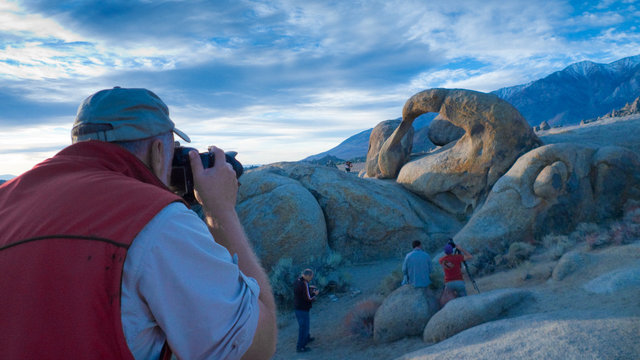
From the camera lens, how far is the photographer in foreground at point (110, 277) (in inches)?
35.3

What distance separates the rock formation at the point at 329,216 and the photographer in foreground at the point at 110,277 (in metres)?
8.59

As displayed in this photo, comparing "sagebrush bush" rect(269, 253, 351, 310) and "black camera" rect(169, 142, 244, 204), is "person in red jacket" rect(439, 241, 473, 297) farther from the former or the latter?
"black camera" rect(169, 142, 244, 204)

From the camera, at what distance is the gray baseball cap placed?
1363 mm

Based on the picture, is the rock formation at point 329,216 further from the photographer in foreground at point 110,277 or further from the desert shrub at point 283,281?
the photographer in foreground at point 110,277

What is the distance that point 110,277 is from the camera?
3.09 ft

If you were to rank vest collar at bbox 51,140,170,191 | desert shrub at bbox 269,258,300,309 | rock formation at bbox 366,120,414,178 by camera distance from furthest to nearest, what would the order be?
rock formation at bbox 366,120,414,178 < desert shrub at bbox 269,258,300,309 < vest collar at bbox 51,140,170,191

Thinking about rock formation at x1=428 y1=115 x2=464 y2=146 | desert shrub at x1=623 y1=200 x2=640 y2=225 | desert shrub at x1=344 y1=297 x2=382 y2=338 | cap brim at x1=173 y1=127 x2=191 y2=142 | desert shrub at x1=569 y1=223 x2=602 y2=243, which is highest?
rock formation at x1=428 y1=115 x2=464 y2=146

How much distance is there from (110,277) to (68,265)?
0.09 metres

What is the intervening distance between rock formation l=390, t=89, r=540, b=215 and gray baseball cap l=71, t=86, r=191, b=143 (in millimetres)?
10210

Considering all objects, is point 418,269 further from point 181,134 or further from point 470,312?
point 181,134

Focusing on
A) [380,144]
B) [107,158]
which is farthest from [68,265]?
[380,144]

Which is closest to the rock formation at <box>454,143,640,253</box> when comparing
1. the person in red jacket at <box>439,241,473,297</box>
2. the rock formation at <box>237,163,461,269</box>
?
the rock formation at <box>237,163,461,269</box>

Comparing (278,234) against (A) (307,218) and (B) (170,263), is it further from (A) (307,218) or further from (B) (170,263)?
(B) (170,263)

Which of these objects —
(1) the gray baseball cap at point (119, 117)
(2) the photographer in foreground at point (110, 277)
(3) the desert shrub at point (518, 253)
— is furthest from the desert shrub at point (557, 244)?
(1) the gray baseball cap at point (119, 117)
